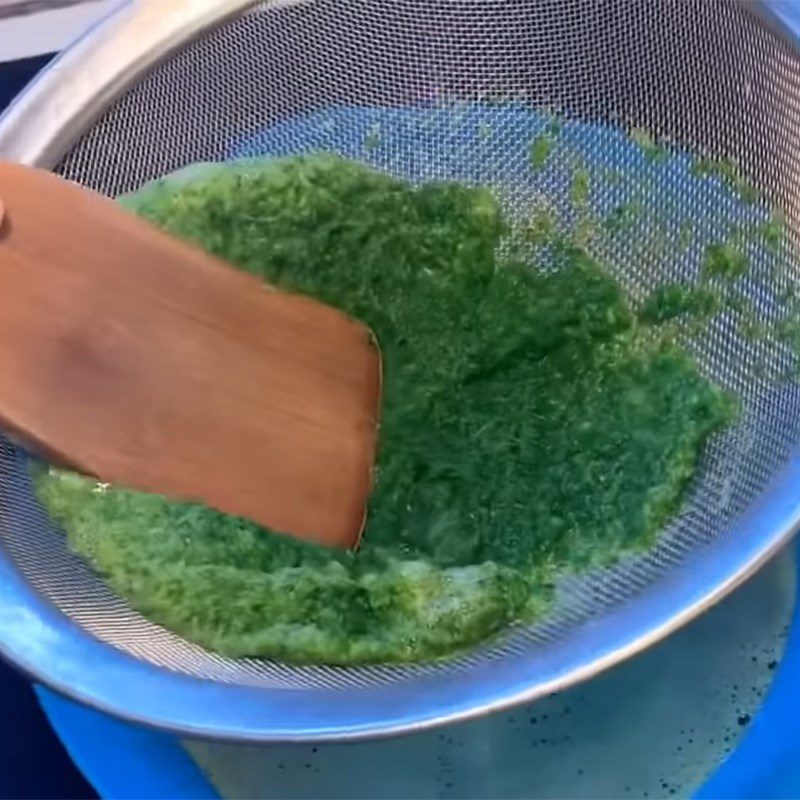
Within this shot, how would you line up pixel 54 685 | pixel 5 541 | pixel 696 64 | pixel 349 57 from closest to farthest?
pixel 54 685
pixel 5 541
pixel 696 64
pixel 349 57

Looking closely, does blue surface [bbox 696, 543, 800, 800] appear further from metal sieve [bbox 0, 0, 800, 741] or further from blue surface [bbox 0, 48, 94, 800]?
blue surface [bbox 0, 48, 94, 800]

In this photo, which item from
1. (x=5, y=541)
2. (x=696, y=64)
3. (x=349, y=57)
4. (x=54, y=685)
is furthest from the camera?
(x=349, y=57)

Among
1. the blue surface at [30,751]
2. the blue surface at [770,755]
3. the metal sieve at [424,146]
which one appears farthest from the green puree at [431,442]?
the blue surface at [30,751]

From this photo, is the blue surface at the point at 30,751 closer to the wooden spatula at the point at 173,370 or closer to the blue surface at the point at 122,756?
the blue surface at the point at 122,756

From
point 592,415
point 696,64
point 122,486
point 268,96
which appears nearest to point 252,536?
point 122,486

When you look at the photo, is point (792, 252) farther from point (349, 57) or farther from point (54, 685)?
point (54, 685)

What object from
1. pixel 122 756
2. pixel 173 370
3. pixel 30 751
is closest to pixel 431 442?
pixel 173 370
